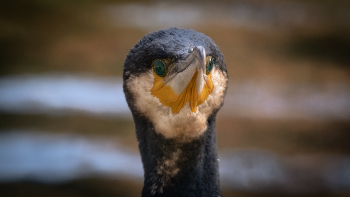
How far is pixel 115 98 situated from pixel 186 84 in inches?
39.1

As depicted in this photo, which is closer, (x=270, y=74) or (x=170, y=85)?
(x=170, y=85)

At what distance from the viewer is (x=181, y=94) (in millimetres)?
593

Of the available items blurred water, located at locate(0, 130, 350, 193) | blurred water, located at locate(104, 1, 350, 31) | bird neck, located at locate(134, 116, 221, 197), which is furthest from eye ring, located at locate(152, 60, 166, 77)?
blurred water, located at locate(0, 130, 350, 193)

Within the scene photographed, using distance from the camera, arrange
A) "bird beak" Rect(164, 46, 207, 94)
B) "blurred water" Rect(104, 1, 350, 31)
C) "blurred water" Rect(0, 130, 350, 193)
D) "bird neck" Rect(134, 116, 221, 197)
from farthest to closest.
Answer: "blurred water" Rect(0, 130, 350, 193) < "blurred water" Rect(104, 1, 350, 31) < "bird neck" Rect(134, 116, 221, 197) < "bird beak" Rect(164, 46, 207, 94)

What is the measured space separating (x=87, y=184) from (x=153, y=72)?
1203 mm

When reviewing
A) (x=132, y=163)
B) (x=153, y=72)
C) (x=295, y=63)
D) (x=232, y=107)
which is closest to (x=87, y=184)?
(x=132, y=163)

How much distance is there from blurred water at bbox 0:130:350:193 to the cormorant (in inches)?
33.3

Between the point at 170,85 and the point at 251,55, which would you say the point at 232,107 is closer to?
the point at 251,55

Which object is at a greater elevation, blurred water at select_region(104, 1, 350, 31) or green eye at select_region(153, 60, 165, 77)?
blurred water at select_region(104, 1, 350, 31)

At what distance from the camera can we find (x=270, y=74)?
149 cm

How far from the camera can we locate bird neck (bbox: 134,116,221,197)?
2.25 feet

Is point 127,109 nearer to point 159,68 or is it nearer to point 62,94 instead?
point 62,94

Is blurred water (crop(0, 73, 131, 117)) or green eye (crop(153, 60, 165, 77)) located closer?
green eye (crop(153, 60, 165, 77))

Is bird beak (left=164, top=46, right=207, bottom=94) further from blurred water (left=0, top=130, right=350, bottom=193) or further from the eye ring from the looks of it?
blurred water (left=0, top=130, right=350, bottom=193)
